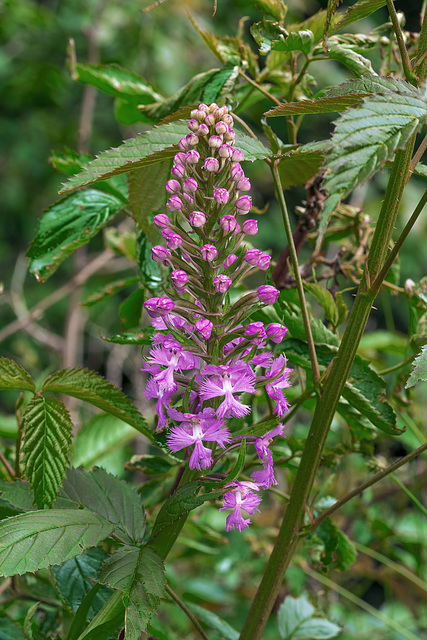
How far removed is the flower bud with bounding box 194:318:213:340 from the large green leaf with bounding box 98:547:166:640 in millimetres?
204

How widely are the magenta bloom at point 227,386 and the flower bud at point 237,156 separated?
18 centimetres

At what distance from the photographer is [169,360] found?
543 millimetres

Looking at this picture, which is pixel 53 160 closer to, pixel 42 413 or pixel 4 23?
pixel 42 413

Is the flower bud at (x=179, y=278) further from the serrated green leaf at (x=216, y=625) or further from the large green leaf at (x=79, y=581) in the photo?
the serrated green leaf at (x=216, y=625)

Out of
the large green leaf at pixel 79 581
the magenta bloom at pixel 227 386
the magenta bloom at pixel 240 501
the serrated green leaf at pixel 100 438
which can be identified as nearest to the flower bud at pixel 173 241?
the magenta bloom at pixel 227 386

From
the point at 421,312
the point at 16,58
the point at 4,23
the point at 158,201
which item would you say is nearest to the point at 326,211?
the point at 158,201

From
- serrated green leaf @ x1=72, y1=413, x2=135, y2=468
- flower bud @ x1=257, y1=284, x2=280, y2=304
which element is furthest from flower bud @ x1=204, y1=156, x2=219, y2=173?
serrated green leaf @ x1=72, y1=413, x2=135, y2=468

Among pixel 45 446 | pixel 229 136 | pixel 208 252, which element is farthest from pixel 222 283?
pixel 45 446

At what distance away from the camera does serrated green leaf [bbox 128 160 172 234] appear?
2.26ft

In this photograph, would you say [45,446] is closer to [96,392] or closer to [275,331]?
[96,392]

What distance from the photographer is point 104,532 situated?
521 millimetres

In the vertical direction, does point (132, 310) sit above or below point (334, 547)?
above

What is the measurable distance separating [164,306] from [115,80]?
0.47 metres

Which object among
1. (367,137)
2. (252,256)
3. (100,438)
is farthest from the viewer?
(100,438)
